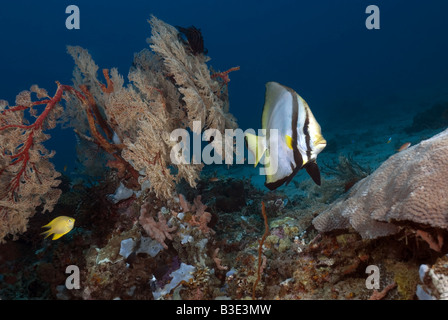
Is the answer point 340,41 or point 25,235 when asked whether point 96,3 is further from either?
point 25,235

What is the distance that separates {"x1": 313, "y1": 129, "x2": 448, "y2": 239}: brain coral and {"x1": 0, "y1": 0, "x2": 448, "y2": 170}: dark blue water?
197 feet

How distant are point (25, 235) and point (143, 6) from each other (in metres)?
123

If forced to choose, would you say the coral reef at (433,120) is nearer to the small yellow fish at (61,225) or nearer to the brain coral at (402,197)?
the brain coral at (402,197)

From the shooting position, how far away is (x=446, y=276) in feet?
5.54

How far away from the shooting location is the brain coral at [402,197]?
184 centimetres

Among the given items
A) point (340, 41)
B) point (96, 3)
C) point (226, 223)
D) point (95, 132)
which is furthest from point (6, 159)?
point (340, 41)

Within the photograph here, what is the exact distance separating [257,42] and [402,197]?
444 ft

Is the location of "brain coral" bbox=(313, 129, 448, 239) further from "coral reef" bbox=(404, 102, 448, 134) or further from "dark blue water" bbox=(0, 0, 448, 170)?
"dark blue water" bbox=(0, 0, 448, 170)

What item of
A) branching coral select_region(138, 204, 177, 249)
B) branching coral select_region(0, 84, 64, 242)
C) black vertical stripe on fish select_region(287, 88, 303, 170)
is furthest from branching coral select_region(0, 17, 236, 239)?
black vertical stripe on fish select_region(287, 88, 303, 170)

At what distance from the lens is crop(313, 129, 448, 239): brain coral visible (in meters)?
1.84

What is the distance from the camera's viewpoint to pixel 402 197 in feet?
6.79

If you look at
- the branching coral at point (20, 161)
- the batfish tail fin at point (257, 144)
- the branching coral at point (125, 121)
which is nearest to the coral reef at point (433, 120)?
the branching coral at point (125, 121)

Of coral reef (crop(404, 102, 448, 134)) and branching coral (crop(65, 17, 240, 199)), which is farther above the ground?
branching coral (crop(65, 17, 240, 199))

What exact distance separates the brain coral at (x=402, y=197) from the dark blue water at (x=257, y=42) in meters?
59.9
